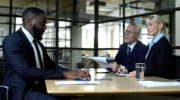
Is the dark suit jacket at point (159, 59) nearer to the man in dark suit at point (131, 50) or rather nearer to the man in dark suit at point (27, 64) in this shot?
the man in dark suit at point (131, 50)

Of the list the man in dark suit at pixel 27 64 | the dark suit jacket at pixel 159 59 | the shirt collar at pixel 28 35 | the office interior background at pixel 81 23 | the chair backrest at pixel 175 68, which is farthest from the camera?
the office interior background at pixel 81 23

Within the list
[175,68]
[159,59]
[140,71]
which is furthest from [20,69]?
[175,68]

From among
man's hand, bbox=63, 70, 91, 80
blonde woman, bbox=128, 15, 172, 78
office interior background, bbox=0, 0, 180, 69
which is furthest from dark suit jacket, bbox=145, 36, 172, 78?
office interior background, bbox=0, 0, 180, 69

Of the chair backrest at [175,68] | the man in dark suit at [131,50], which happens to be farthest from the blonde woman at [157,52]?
the man in dark suit at [131,50]

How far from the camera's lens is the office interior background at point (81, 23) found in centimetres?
375

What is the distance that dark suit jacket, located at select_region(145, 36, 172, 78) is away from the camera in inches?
81.0

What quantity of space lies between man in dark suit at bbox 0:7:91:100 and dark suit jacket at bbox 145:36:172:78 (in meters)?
0.72

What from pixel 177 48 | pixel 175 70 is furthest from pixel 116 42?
pixel 175 70

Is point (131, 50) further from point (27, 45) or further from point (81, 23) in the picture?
point (81, 23)

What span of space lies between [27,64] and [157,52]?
1232 millimetres

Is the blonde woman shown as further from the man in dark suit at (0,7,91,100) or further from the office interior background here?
the office interior background

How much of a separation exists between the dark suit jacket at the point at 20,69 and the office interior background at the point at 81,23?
2.15 metres

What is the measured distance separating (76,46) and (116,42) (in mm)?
792

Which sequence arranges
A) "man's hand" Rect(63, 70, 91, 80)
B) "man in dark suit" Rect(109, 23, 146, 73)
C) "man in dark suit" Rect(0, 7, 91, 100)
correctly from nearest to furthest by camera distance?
1. "man in dark suit" Rect(0, 7, 91, 100)
2. "man's hand" Rect(63, 70, 91, 80)
3. "man in dark suit" Rect(109, 23, 146, 73)
